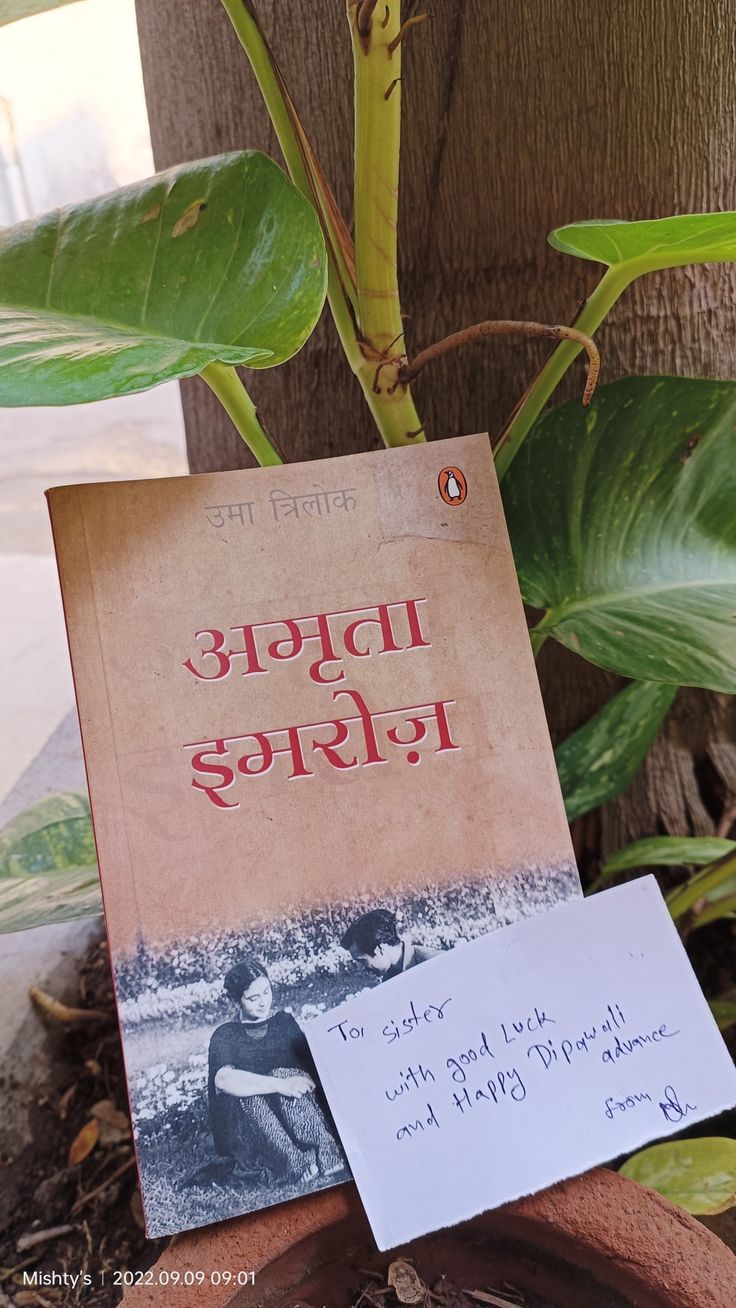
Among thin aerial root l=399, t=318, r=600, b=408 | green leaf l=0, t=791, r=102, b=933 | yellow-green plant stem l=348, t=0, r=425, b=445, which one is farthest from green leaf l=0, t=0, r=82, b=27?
green leaf l=0, t=791, r=102, b=933

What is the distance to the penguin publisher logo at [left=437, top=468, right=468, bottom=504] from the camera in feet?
1.73

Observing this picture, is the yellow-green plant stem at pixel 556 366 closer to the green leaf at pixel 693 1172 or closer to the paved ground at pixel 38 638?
the green leaf at pixel 693 1172

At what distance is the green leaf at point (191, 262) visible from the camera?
50cm

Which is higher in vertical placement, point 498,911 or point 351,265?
point 351,265

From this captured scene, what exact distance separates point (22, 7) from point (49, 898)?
658 millimetres

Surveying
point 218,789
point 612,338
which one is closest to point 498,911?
point 218,789

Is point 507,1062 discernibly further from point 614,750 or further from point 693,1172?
point 614,750

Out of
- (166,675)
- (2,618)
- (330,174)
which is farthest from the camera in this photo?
(2,618)

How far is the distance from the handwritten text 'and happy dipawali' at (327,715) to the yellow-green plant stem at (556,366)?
0.18m

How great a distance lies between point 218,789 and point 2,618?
955mm

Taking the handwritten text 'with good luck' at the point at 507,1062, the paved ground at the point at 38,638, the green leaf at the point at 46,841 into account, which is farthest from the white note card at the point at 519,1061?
the paved ground at the point at 38,638

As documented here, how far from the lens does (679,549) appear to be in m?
0.61

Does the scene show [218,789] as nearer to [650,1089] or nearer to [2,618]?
[650,1089]

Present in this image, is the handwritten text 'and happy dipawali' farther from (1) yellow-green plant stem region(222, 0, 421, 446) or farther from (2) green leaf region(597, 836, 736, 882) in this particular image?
(2) green leaf region(597, 836, 736, 882)
